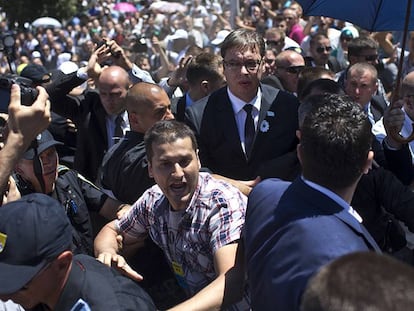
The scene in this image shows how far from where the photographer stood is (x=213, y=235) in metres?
2.91

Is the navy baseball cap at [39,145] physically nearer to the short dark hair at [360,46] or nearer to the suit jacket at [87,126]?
the suit jacket at [87,126]

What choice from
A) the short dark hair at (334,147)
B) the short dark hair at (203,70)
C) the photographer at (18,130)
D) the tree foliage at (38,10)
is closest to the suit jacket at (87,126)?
the short dark hair at (203,70)

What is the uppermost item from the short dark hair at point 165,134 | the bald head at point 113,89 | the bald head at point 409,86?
the short dark hair at point 165,134

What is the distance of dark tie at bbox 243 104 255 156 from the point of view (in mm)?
4137

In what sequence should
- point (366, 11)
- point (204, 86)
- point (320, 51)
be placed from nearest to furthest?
1. point (366, 11)
2. point (204, 86)
3. point (320, 51)

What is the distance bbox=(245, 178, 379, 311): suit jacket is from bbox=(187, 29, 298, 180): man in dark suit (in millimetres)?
1561

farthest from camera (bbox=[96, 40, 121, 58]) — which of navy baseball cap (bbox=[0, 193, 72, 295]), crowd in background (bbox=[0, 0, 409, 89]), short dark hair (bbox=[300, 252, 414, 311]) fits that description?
short dark hair (bbox=[300, 252, 414, 311])

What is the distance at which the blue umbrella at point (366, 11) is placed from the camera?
4797 mm

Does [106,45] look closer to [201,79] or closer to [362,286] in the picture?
[201,79]

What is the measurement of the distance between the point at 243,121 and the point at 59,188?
121 cm

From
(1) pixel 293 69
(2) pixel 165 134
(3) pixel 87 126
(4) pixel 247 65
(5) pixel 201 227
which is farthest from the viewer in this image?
(1) pixel 293 69

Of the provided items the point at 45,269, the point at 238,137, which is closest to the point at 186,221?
the point at 45,269

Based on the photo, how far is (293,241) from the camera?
87.2 inches

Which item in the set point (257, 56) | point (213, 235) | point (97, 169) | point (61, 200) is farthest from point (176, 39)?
point (213, 235)
